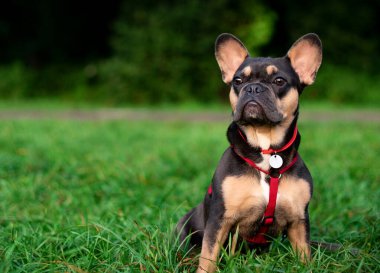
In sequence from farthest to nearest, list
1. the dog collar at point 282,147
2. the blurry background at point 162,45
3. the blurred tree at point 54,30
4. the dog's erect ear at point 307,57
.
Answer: the blurred tree at point 54,30
the blurry background at point 162,45
the dog's erect ear at point 307,57
the dog collar at point 282,147

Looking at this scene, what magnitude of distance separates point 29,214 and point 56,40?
17891 mm

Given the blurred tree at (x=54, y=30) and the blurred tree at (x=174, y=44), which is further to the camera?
the blurred tree at (x=54, y=30)

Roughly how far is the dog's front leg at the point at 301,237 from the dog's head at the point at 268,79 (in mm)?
627

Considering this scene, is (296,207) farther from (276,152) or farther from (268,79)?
(268,79)

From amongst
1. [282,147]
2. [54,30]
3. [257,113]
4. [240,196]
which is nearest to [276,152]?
[282,147]

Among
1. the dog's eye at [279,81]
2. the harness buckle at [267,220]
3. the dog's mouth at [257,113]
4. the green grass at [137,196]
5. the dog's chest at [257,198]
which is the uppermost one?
the dog's eye at [279,81]

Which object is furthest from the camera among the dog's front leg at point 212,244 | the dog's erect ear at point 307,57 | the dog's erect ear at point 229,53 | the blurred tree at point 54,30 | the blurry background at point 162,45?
the blurred tree at point 54,30

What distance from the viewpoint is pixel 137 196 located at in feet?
17.5

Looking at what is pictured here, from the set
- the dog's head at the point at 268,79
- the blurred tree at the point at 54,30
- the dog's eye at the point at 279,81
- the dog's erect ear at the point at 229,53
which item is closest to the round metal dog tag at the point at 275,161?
the dog's head at the point at 268,79

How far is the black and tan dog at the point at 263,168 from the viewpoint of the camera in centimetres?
324

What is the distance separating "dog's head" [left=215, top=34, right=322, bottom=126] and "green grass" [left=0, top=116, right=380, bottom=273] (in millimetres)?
821

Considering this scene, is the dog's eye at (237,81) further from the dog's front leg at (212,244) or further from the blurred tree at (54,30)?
the blurred tree at (54,30)

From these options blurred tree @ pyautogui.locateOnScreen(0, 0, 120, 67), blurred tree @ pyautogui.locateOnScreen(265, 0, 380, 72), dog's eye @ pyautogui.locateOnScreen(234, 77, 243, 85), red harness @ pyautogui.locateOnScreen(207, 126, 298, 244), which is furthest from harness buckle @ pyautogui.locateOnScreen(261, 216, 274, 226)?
blurred tree @ pyautogui.locateOnScreen(0, 0, 120, 67)

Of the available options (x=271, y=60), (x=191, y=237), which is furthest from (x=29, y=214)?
(x=271, y=60)
